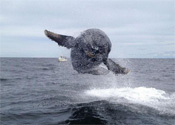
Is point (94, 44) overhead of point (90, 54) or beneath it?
overhead

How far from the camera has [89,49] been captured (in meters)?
11.2

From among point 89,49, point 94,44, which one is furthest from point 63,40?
point 94,44

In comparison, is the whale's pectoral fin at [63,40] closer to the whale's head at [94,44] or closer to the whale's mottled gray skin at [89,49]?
the whale's mottled gray skin at [89,49]

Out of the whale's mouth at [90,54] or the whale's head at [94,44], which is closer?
the whale's mouth at [90,54]

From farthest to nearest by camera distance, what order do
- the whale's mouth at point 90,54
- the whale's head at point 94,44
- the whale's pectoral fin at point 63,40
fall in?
the whale's pectoral fin at point 63,40 < the whale's head at point 94,44 < the whale's mouth at point 90,54

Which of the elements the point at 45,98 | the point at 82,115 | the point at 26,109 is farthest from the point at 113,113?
the point at 45,98

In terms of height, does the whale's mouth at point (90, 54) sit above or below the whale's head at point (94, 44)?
below

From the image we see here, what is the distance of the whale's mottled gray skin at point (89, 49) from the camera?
11.3 m

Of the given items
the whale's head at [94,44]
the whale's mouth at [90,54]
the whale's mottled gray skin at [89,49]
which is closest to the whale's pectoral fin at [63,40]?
the whale's mottled gray skin at [89,49]

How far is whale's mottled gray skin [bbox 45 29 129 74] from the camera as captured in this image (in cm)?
1129

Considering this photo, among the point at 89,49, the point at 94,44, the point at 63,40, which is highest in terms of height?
the point at 63,40

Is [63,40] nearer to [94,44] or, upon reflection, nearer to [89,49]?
[89,49]

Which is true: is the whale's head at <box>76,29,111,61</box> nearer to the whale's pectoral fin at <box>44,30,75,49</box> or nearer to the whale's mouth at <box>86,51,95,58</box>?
the whale's mouth at <box>86,51,95,58</box>

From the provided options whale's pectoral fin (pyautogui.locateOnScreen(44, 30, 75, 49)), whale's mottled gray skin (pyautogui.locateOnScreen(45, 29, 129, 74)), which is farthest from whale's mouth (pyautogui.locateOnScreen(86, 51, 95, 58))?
whale's pectoral fin (pyautogui.locateOnScreen(44, 30, 75, 49))
